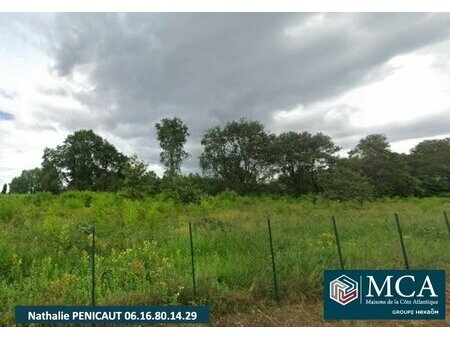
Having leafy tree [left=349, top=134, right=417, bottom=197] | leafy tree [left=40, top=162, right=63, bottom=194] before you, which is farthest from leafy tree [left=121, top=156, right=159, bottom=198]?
leafy tree [left=40, top=162, right=63, bottom=194]

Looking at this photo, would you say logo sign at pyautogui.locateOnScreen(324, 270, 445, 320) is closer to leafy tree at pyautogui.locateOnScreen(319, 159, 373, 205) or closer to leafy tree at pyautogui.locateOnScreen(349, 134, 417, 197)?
leafy tree at pyautogui.locateOnScreen(319, 159, 373, 205)

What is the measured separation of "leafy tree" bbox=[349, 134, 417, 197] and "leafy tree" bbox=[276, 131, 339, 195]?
4.92 m

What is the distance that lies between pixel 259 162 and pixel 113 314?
135 ft

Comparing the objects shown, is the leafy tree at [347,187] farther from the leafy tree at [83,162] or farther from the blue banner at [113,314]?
the leafy tree at [83,162]

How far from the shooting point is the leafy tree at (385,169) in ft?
121

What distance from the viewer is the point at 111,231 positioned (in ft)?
28.8

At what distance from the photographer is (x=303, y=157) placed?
42438 millimetres

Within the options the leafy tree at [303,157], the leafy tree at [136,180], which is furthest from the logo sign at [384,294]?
the leafy tree at [303,157]

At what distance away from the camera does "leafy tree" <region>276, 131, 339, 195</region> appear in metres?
42.4

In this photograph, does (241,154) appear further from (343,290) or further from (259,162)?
(343,290)

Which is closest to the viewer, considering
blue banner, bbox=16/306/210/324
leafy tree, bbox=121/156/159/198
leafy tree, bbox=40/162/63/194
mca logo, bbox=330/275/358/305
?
blue banner, bbox=16/306/210/324

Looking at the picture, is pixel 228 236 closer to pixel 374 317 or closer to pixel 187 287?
pixel 187 287

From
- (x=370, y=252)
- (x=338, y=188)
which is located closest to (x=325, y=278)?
(x=370, y=252)

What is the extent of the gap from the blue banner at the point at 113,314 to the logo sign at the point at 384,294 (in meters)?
2.31
